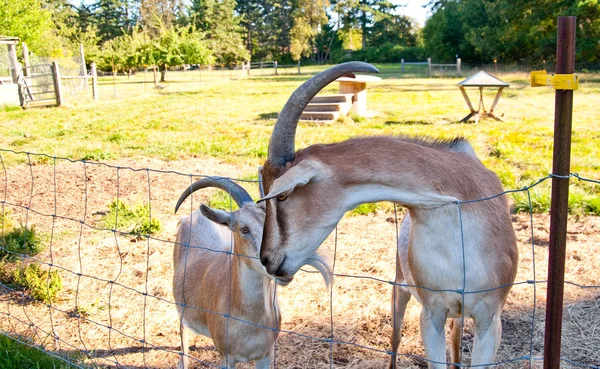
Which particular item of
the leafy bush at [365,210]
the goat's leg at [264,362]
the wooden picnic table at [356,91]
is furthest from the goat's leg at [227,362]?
the wooden picnic table at [356,91]

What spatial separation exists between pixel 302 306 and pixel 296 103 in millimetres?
2656

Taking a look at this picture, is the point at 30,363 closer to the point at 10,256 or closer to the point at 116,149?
the point at 10,256

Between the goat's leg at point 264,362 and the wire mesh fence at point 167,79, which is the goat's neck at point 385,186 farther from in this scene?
the wire mesh fence at point 167,79

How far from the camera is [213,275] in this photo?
3.68 metres

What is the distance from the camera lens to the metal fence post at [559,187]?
80.8 inches

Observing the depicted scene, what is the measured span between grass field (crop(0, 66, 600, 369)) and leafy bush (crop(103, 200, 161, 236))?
0.47 ft

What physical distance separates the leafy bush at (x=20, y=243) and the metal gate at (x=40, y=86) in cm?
1571

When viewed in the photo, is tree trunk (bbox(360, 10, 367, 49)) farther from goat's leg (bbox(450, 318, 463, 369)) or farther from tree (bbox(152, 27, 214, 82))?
goat's leg (bbox(450, 318, 463, 369))

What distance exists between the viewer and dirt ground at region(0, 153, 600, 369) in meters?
3.83

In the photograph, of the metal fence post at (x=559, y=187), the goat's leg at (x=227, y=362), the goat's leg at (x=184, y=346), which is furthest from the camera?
the goat's leg at (x=184, y=346)

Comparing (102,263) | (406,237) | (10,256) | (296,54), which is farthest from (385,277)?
(296,54)

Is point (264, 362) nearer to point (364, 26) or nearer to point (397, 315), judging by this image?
point (397, 315)

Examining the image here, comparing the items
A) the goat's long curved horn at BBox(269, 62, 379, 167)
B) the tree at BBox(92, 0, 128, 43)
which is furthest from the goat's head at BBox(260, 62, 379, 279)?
the tree at BBox(92, 0, 128, 43)

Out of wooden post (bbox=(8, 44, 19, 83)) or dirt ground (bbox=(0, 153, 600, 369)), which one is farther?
wooden post (bbox=(8, 44, 19, 83))
